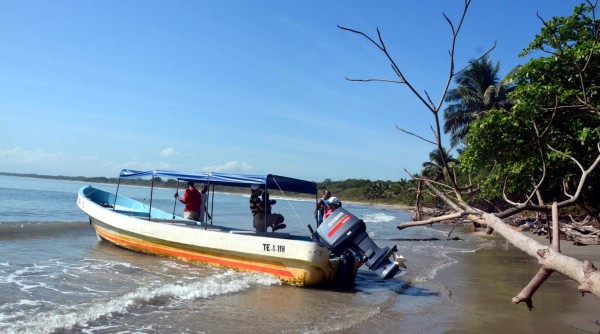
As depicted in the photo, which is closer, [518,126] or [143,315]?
[143,315]

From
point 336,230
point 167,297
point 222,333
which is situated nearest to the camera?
point 222,333

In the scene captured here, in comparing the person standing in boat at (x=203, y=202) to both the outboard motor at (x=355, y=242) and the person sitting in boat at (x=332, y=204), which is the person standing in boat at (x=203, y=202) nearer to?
the person sitting in boat at (x=332, y=204)

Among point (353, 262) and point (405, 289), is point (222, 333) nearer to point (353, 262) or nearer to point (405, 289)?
point (353, 262)

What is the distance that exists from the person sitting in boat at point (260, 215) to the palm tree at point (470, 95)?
82.4 feet

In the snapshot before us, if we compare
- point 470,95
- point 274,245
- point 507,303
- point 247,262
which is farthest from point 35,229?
point 470,95

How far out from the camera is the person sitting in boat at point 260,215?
10.5m

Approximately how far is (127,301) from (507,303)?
614cm

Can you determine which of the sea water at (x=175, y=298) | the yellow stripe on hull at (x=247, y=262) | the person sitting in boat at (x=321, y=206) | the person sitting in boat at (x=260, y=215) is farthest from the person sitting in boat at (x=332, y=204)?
the sea water at (x=175, y=298)

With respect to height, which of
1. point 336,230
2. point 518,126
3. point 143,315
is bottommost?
Answer: point 143,315

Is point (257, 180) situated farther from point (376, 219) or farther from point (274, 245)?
point (376, 219)

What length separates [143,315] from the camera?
22.7ft

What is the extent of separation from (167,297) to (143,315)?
1.04m

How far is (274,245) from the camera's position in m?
9.30

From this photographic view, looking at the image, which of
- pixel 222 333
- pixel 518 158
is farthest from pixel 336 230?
pixel 518 158
